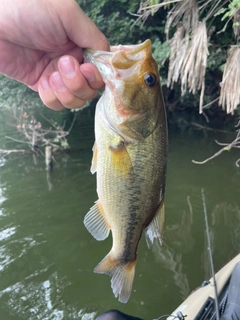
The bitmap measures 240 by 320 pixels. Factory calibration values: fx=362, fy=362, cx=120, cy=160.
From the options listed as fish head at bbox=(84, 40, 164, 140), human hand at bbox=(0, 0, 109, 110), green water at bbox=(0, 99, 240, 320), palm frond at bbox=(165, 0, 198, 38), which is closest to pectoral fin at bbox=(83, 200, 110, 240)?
fish head at bbox=(84, 40, 164, 140)

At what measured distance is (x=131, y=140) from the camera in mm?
1592

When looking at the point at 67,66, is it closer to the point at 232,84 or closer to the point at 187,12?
the point at 232,84

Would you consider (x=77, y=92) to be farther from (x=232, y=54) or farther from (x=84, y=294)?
(x=232, y=54)

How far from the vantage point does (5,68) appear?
2.07 metres

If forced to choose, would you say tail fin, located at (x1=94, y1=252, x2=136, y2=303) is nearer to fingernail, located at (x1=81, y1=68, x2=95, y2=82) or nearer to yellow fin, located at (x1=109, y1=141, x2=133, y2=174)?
yellow fin, located at (x1=109, y1=141, x2=133, y2=174)

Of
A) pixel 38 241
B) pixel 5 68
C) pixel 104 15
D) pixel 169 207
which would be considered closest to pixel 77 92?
pixel 5 68

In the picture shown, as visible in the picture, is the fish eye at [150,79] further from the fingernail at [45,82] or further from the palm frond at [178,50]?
the palm frond at [178,50]

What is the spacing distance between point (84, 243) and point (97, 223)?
4638 millimetres

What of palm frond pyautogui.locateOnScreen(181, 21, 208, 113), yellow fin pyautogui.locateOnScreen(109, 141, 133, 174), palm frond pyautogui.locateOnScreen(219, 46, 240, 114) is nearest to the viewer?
yellow fin pyautogui.locateOnScreen(109, 141, 133, 174)

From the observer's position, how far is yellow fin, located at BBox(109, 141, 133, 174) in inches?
62.4

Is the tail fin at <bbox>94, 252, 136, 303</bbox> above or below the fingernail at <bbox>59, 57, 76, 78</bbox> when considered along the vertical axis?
below

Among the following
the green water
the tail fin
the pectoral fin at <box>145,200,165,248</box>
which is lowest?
the green water

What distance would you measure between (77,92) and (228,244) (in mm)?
4981

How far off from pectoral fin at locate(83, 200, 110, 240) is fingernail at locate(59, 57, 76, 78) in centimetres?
63
